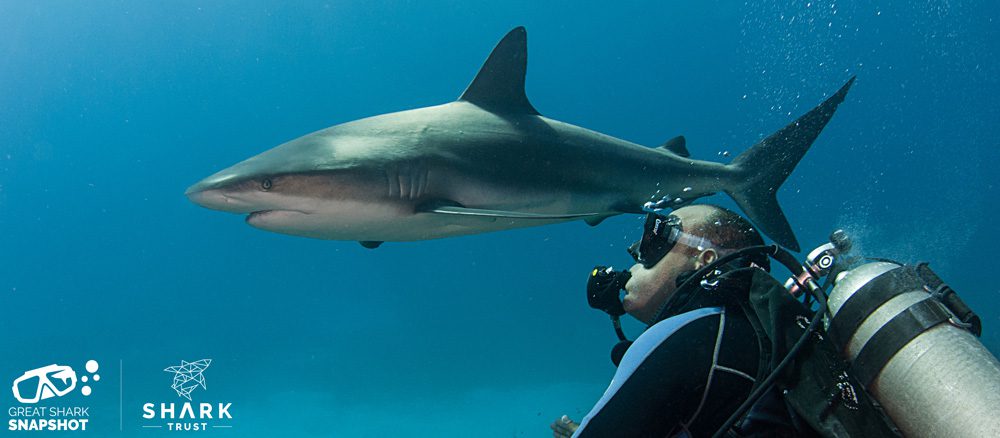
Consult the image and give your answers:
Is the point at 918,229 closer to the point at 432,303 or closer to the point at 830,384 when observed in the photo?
the point at 432,303

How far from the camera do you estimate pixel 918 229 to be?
239 feet

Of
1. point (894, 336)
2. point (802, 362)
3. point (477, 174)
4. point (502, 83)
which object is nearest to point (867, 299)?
point (894, 336)

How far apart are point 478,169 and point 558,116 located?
1896 inches

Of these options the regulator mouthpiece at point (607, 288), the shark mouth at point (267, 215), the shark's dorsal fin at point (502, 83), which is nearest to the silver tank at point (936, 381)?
the regulator mouthpiece at point (607, 288)

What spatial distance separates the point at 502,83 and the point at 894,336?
3.94 m

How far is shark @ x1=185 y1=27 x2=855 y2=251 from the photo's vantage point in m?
4.07

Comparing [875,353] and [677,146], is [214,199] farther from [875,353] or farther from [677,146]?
[677,146]

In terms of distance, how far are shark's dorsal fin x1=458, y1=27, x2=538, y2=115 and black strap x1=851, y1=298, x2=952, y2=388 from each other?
3.75m

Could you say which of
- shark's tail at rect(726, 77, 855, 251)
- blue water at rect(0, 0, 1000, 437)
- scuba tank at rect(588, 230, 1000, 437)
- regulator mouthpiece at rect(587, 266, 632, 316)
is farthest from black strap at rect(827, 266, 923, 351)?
blue water at rect(0, 0, 1000, 437)

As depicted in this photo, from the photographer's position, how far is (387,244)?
155 feet

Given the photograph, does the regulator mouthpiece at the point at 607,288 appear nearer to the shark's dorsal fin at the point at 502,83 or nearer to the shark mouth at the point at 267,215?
the shark mouth at the point at 267,215

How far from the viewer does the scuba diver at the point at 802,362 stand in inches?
66.9

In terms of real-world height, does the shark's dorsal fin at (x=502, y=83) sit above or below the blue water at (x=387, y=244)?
below

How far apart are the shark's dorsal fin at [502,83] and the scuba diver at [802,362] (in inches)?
132
